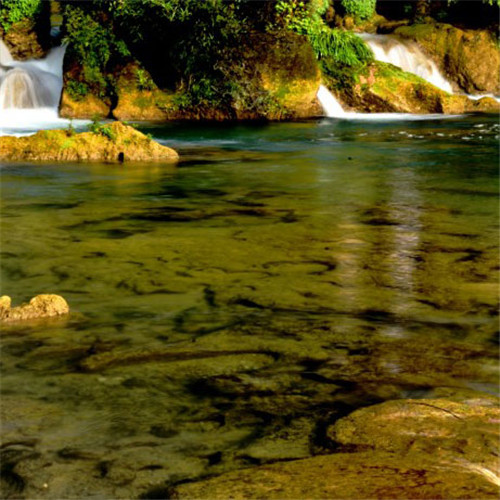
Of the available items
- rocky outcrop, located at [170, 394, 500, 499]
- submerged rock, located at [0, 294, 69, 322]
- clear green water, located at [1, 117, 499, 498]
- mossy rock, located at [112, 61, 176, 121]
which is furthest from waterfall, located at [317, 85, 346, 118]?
rocky outcrop, located at [170, 394, 500, 499]

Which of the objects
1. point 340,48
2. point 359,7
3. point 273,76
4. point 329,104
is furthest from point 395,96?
point 359,7

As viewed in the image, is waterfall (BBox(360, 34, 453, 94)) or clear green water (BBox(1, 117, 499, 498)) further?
waterfall (BBox(360, 34, 453, 94))

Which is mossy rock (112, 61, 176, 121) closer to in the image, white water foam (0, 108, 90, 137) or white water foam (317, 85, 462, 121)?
white water foam (0, 108, 90, 137)

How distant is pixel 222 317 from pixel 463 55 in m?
24.7

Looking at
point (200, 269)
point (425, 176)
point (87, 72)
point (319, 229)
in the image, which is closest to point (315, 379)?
point (200, 269)

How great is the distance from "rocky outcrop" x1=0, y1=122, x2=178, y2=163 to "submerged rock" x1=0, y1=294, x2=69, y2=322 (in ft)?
28.3

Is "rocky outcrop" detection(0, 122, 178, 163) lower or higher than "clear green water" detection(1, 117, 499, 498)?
higher

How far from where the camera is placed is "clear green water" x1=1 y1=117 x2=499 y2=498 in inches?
148

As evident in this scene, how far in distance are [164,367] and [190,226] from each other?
418 centimetres

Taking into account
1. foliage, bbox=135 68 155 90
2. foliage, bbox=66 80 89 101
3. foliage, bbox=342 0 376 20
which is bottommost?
foliage, bbox=66 80 89 101

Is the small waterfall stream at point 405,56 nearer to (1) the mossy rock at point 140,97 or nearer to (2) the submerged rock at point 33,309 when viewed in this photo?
(1) the mossy rock at point 140,97

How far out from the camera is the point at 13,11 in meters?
23.6

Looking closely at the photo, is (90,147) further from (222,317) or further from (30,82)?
(222,317)

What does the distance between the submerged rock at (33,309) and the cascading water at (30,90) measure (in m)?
14.2
